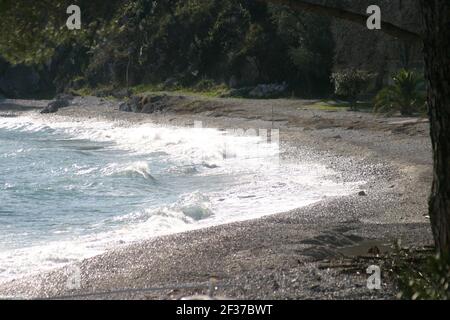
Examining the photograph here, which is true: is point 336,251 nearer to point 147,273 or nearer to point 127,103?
point 147,273

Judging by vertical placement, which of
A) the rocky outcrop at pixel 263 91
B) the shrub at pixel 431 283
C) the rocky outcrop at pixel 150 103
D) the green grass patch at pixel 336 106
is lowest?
the rocky outcrop at pixel 150 103

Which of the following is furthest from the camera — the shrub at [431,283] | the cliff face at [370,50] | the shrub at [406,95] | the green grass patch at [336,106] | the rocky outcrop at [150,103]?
the rocky outcrop at [150,103]

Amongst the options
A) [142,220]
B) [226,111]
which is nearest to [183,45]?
[226,111]

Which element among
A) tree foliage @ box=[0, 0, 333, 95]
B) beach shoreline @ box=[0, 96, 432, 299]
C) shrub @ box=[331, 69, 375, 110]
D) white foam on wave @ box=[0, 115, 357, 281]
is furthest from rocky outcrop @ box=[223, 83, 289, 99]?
beach shoreline @ box=[0, 96, 432, 299]

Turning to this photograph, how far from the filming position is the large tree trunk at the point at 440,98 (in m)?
6.70

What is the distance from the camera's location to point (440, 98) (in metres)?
6.72

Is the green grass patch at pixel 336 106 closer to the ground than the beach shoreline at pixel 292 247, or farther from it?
farther from it

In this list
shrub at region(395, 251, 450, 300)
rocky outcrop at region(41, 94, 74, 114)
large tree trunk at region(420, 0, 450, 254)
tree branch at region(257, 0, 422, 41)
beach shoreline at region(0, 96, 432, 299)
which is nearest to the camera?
shrub at region(395, 251, 450, 300)

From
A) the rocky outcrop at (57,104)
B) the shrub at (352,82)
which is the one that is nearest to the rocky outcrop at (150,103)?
the rocky outcrop at (57,104)

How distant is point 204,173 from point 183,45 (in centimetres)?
3897

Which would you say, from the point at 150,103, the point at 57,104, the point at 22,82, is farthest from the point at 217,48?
the point at 22,82

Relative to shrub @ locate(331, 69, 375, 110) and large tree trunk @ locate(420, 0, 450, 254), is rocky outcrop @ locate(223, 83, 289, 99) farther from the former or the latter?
large tree trunk @ locate(420, 0, 450, 254)

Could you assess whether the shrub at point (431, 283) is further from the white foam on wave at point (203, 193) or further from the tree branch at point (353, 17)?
the white foam on wave at point (203, 193)

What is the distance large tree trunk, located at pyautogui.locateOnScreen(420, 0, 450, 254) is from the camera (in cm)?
670
